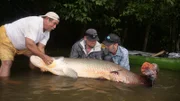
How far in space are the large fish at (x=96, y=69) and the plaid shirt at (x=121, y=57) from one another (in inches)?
15.5

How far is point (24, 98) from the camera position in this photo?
4898mm

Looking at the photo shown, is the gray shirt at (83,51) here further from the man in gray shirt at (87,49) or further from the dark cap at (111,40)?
the dark cap at (111,40)

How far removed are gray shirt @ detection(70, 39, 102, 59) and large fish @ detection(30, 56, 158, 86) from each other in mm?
417

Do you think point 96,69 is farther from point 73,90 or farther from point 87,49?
point 73,90

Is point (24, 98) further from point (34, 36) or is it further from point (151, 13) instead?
point (151, 13)

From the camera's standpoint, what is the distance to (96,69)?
634 cm

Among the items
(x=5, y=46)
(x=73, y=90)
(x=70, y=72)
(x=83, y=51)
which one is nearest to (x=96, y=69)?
(x=70, y=72)

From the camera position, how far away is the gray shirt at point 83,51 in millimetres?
6719

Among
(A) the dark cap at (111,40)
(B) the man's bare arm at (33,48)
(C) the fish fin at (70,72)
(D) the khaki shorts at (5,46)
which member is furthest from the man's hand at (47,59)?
(A) the dark cap at (111,40)

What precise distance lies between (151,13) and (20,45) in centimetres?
767

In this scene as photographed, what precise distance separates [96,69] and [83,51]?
0.61 metres

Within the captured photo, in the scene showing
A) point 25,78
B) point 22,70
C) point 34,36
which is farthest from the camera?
point 22,70

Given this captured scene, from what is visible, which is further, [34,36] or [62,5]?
[62,5]

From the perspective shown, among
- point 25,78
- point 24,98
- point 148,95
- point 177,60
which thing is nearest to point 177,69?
point 177,60
